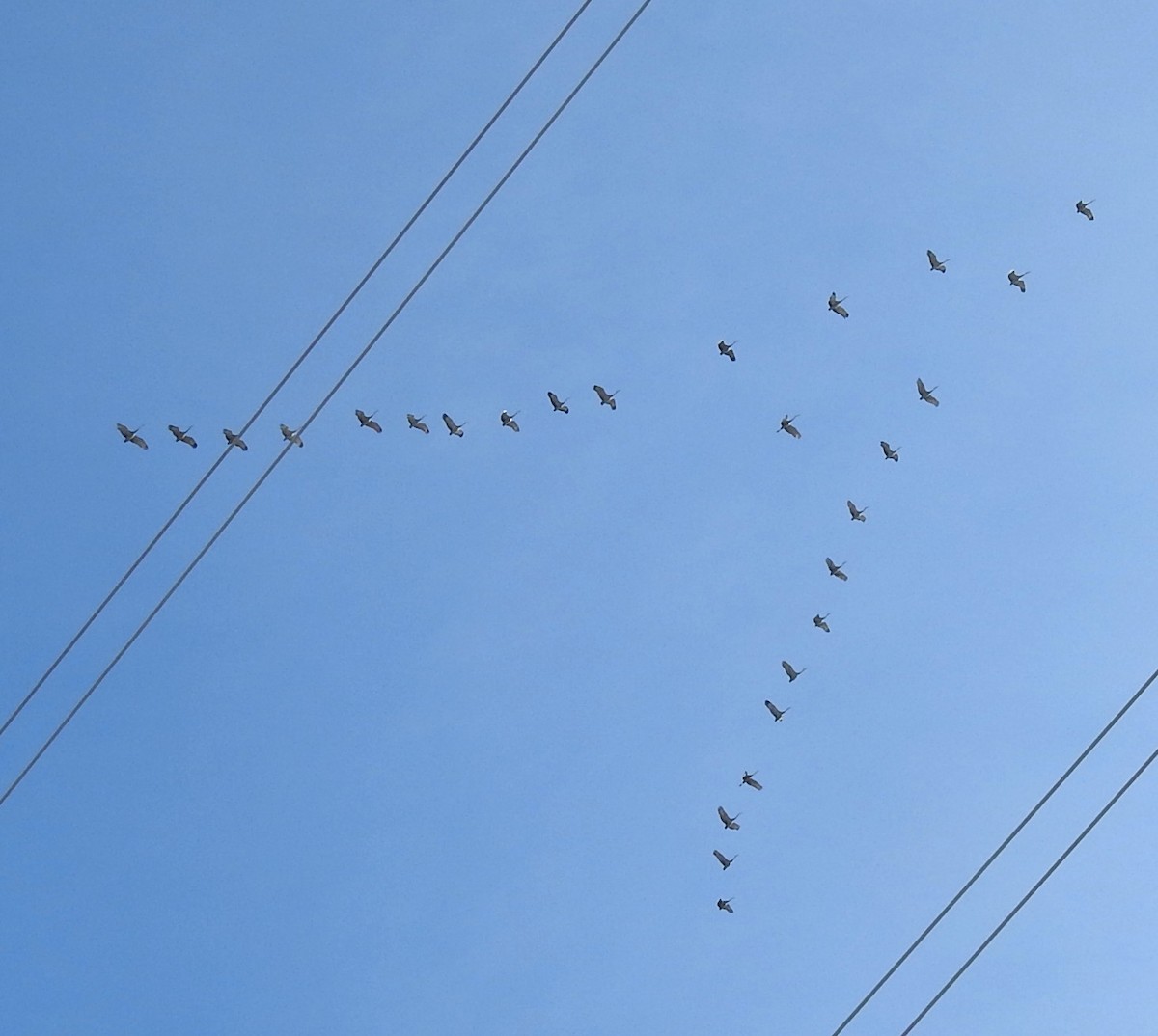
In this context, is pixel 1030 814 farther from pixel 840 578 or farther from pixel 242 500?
pixel 840 578

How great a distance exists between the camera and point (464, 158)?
74.8ft

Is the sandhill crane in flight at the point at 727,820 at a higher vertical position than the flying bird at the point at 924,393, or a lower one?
lower

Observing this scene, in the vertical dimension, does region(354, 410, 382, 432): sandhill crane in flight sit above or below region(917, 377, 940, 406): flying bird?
below

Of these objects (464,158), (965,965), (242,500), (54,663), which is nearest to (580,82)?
(464,158)

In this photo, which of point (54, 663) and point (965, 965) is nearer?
point (965, 965)

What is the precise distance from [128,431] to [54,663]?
21.4 meters

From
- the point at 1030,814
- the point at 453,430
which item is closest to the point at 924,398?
the point at 453,430

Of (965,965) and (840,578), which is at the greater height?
(840,578)

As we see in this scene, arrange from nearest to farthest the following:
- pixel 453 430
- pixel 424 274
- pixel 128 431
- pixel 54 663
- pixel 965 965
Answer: pixel 965 965 < pixel 54 663 < pixel 424 274 < pixel 128 431 < pixel 453 430

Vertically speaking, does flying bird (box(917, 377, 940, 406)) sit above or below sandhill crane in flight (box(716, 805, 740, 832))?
above

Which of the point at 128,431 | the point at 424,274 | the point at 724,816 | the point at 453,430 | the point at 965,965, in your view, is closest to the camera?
the point at 965,965

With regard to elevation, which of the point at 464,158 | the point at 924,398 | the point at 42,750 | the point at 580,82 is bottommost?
the point at 42,750

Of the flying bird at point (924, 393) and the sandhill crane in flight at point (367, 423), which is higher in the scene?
the flying bird at point (924, 393)

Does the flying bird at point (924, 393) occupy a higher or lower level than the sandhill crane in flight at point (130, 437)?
higher
